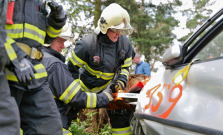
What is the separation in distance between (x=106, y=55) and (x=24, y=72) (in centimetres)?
178

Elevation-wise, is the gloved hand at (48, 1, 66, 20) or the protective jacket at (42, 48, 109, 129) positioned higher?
the gloved hand at (48, 1, 66, 20)

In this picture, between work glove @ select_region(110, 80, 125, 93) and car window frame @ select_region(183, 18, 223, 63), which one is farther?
work glove @ select_region(110, 80, 125, 93)

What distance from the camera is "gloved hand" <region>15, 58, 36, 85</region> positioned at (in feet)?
5.39

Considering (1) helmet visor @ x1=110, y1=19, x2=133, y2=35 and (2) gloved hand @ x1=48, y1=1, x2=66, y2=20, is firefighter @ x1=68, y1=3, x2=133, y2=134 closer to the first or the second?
(1) helmet visor @ x1=110, y1=19, x2=133, y2=35

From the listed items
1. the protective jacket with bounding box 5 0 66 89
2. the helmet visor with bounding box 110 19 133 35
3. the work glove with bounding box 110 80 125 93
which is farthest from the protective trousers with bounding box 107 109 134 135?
the protective jacket with bounding box 5 0 66 89

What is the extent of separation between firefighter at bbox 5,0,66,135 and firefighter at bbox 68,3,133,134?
1.24 metres

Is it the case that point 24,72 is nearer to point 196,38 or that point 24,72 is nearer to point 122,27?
point 196,38

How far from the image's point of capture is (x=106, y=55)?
338 centimetres

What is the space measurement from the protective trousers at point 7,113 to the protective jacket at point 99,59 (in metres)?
1.59

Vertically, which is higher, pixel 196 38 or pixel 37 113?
pixel 196 38

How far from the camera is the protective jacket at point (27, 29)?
5.50ft

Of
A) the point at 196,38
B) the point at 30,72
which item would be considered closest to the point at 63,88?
the point at 30,72

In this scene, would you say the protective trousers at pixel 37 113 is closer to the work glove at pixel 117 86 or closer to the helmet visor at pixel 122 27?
the work glove at pixel 117 86

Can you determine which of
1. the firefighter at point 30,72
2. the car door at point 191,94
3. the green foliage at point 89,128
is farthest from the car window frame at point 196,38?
the green foliage at point 89,128
